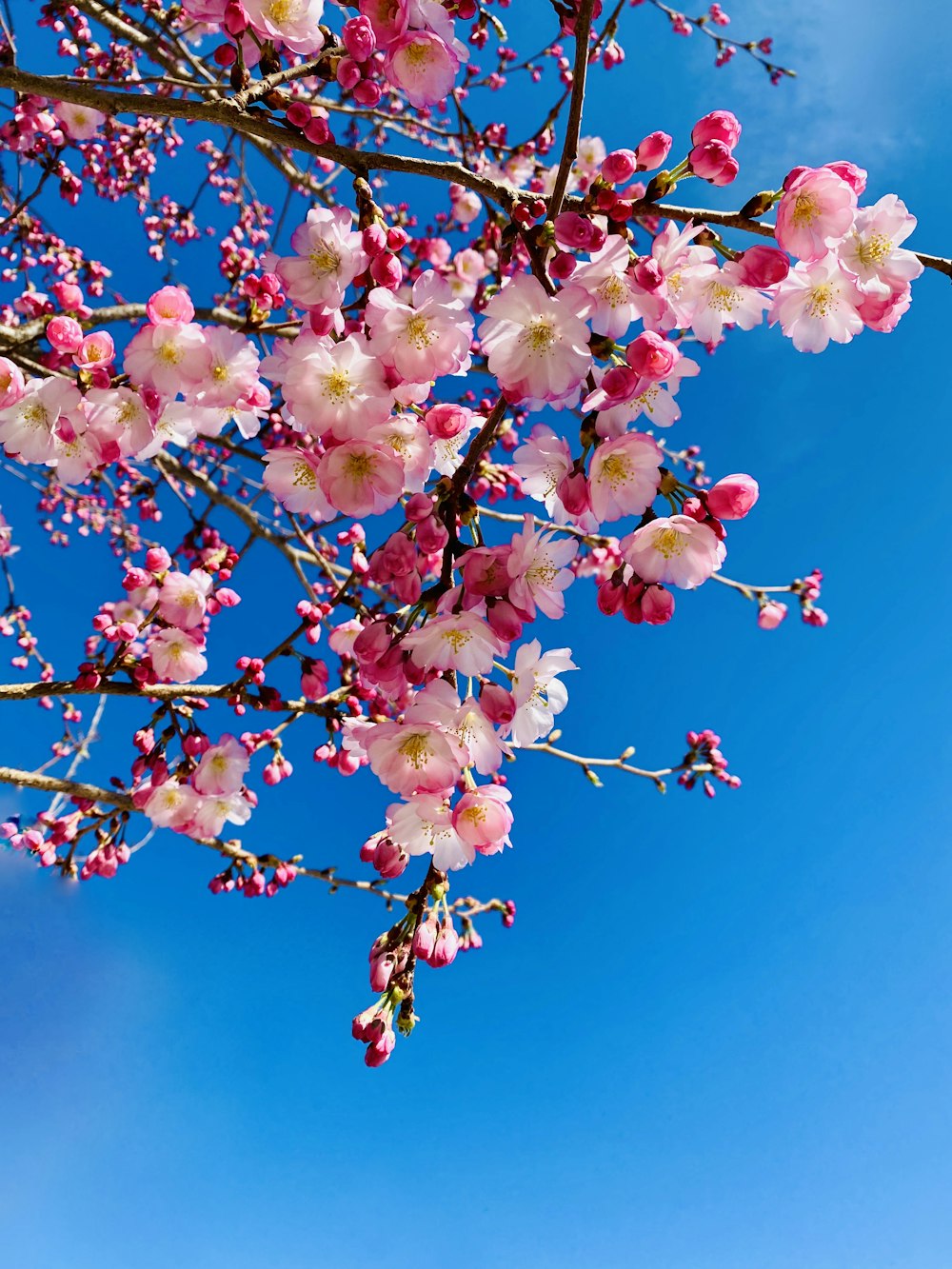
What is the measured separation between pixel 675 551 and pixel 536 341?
45 centimetres

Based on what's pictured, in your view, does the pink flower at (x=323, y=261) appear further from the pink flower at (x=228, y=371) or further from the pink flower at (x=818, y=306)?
the pink flower at (x=818, y=306)

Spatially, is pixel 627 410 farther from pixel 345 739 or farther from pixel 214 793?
pixel 214 793

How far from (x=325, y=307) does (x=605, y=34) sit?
836mm

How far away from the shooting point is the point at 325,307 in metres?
1.34

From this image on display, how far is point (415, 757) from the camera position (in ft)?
4.39

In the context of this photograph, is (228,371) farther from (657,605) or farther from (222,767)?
(222,767)

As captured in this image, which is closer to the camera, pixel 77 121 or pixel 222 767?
pixel 222 767

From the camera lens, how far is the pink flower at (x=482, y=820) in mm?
1365

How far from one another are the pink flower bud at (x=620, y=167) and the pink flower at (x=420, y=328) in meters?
0.32

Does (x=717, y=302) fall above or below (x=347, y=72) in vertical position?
below

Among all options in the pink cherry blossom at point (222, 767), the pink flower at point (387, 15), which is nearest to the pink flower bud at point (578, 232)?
the pink flower at point (387, 15)

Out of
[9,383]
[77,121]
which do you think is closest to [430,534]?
[9,383]

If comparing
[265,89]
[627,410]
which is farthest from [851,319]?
[265,89]

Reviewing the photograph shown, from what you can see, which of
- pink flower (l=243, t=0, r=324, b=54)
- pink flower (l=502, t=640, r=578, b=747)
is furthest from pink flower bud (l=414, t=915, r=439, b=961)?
pink flower (l=243, t=0, r=324, b=54)
